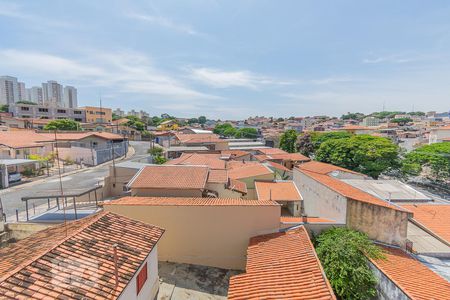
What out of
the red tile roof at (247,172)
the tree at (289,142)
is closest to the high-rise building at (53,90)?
the tree at (289,142)

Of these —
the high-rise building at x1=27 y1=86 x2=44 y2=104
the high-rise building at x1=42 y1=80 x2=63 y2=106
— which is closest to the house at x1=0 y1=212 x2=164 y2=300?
the high-rise building at x1=42 y1=80 x2=63 y2=106

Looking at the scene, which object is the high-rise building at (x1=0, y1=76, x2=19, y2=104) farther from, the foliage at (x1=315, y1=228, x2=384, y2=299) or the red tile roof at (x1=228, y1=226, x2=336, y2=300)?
the foliage at (x1=315, y1=228, x2=384, y2=299)

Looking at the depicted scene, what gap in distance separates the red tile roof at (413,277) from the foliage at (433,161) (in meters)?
33.3

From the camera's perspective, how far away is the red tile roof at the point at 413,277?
770 cm

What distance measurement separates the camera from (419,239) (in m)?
12.4

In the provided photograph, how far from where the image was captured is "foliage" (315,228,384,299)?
8609mm

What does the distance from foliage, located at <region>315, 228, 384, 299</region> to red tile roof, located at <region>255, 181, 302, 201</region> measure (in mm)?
7348

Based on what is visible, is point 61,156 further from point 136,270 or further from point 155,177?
point 136,270

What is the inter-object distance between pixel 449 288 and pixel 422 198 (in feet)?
35.6

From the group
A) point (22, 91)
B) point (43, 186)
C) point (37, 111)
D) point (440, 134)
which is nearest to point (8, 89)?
point (22, 91)

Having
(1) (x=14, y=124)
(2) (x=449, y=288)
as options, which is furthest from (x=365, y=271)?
(1) (x=14, y=124)

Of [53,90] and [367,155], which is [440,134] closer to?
[367,155]

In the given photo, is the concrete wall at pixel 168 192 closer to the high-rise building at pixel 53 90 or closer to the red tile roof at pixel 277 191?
the red tile roof at pixel 277 191

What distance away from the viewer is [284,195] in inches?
742
